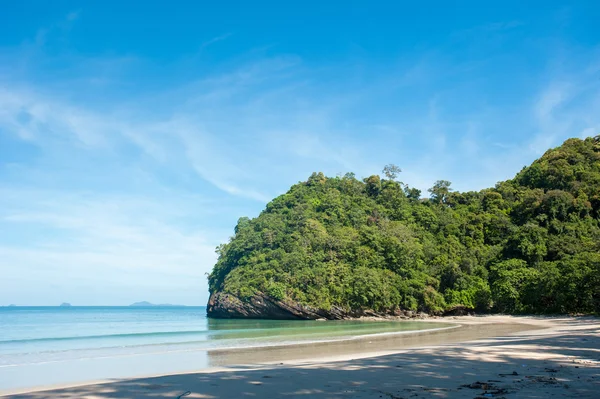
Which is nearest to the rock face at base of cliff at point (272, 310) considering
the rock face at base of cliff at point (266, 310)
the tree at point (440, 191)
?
the rock face at base of cliff at point (266, 310)

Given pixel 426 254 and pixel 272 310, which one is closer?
pixel 272 310

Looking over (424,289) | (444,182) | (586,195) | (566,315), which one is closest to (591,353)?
(566,315)

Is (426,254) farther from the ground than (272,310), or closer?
farther from the ground

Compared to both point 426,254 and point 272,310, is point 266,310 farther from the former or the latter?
point 426,254

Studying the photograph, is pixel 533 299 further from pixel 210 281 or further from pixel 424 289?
pixel 210 281

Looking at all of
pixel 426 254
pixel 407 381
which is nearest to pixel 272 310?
pixel 426 254

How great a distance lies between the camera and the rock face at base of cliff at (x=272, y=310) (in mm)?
46500

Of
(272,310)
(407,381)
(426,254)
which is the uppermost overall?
(426,254)

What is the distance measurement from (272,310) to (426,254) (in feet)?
64.2

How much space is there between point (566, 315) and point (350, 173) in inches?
1672

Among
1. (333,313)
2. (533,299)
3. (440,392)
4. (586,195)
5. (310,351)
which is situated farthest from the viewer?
(586,195)

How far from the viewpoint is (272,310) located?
48156 millimetres

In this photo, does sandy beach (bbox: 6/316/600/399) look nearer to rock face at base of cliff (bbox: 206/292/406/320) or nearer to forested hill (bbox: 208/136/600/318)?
forested hill (bbox: 208/136/600/318)

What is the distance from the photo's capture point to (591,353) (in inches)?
477
